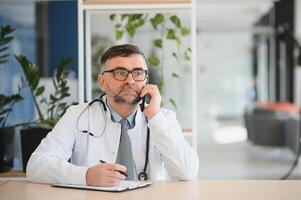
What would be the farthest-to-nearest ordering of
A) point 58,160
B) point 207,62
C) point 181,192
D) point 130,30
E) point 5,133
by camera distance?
point 207,62
point 130,30
point 5,133
point 58,160
point 181,192

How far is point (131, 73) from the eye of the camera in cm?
245

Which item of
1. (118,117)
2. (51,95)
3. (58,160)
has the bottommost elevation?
(58,160)

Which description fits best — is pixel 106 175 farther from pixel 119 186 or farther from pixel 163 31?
pixel 163 31

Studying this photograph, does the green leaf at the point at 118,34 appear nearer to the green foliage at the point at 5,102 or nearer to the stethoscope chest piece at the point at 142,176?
the green foliage at the point at 5,102

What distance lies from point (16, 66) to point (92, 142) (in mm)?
2176

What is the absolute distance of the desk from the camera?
77.5 inches

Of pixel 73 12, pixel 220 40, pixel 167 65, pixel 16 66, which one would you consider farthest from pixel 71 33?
pixel 220 40

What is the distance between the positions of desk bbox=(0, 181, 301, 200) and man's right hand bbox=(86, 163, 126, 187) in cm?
8

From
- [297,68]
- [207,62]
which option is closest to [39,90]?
[297,68]

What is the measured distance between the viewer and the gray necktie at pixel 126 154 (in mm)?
2471

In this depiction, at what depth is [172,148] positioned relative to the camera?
7.93 feet

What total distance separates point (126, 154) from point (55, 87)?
1457mm

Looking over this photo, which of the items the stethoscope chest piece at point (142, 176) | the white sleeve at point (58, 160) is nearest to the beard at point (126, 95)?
the white sleeve at point (58, 160)

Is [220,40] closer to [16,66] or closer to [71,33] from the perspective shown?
[71,33]
